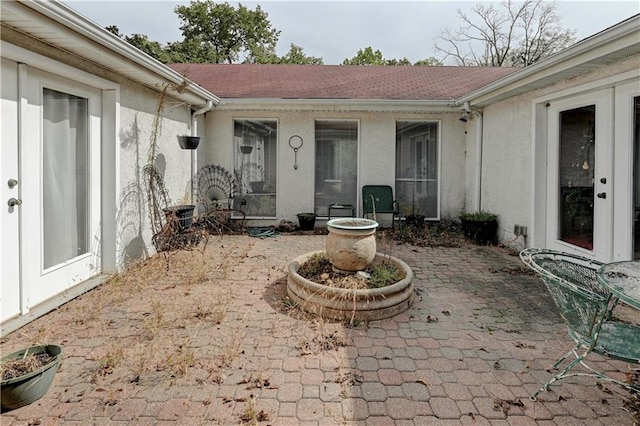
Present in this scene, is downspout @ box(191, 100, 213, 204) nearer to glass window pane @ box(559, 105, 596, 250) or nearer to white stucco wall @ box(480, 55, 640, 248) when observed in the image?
white stucco wall @ box(480, 55, 640, 248)

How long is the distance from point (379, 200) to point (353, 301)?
14.3ft

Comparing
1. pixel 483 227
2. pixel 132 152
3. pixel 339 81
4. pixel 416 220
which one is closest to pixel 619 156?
pixel 483 227

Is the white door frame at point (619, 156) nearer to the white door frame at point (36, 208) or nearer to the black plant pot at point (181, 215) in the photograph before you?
the black plant pot at point (181, 215)

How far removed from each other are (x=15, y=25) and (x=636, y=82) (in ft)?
18.3

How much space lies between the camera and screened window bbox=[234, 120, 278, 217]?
7512 millimetres

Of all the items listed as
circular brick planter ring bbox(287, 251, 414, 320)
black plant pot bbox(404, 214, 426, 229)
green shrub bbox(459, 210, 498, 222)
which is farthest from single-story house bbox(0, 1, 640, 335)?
circular brick planter ring bbox(287, 251, 414, 320)

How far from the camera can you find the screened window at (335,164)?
7.56m

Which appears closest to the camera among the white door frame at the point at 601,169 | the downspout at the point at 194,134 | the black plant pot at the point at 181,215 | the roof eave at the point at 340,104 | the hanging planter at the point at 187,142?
the white door frame at the point at 601,169

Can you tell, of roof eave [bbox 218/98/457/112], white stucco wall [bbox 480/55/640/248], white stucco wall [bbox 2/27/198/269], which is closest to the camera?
white stucco wall [bbox 2/27/198/269]

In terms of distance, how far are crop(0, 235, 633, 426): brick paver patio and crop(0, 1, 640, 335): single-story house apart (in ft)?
2.90

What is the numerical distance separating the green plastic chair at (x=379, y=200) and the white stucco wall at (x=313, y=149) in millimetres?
215

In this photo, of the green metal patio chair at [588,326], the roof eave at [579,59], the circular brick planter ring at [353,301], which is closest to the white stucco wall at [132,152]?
the circular brick planter ring at [353,301]

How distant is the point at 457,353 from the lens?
8.63 ft

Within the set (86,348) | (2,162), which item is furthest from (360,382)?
(2,162)
